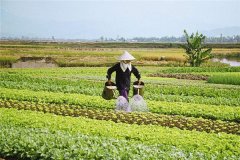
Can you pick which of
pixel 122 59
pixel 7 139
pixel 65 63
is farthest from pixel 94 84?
pixel 65 63

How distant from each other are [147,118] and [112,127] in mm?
2764

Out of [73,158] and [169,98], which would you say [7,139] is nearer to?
[73,158]

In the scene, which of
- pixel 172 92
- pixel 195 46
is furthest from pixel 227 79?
pixel 195 46

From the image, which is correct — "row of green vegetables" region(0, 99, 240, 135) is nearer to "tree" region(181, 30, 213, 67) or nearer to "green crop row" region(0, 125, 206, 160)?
"green crop row" region(0, 125, 206, 160)

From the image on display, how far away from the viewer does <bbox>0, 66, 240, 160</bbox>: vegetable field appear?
835 centimetres

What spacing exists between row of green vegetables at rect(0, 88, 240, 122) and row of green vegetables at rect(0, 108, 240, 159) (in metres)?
3.67

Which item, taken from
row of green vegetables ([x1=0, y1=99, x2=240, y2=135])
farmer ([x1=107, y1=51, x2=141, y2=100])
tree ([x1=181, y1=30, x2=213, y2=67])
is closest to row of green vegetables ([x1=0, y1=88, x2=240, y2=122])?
row of green vegetables ([x1=0, y1=99, x2=240, y2=135])

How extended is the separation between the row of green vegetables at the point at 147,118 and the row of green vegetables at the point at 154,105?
75 cm

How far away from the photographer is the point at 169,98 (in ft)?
60.0

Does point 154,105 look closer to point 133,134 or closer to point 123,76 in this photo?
point 123,76

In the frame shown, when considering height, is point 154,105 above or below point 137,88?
below

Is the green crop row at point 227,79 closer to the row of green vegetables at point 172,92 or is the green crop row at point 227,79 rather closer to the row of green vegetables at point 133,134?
the row of green vegetables at point 172,92

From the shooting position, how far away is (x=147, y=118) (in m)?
13.7

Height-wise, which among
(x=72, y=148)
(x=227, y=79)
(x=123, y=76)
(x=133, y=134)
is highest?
(x=123, y=76)
